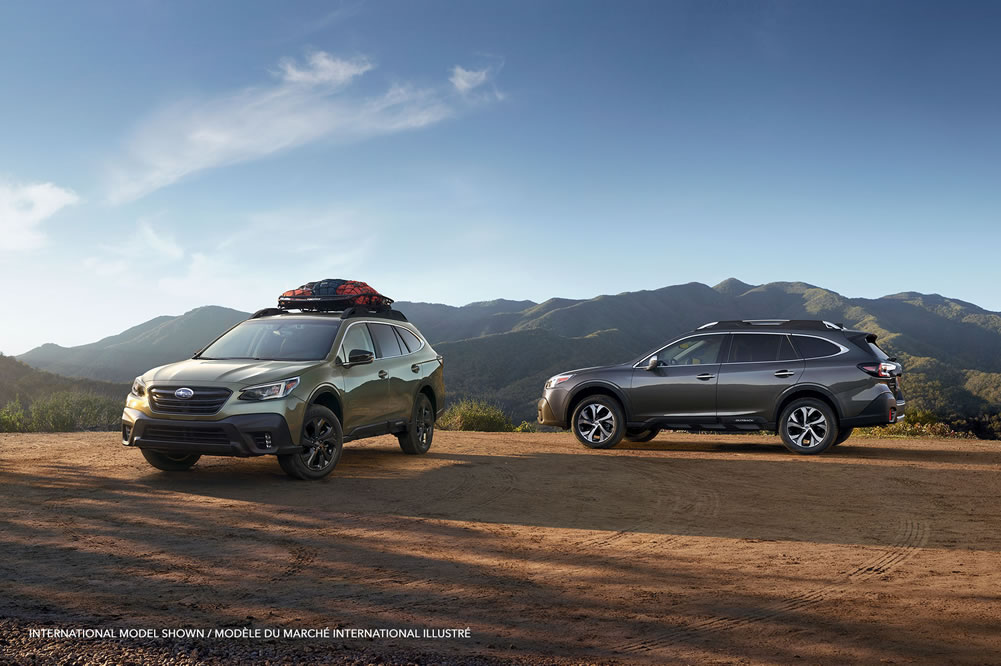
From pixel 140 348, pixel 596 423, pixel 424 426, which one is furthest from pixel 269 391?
pixel 140 348

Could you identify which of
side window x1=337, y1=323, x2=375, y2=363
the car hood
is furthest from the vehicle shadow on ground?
side window x1=337, y1=323, x2=375, y2=363

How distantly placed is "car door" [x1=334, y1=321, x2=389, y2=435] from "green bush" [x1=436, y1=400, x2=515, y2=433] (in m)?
9.25

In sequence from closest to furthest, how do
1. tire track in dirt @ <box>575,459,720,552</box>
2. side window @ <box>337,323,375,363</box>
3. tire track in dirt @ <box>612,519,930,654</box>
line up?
1. tire track in dirt @ <box>612,519,930,654</box>
2. tire track in dirt @ <box>575,459,720,552</box>
3. side window @ <box>337,323,375,363</box>

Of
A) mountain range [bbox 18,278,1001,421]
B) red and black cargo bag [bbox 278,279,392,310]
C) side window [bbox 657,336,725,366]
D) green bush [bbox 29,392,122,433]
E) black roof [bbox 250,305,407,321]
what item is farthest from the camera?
mountain range [bbox 18,278,1001,421]

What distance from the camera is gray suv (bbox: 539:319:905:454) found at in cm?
1227

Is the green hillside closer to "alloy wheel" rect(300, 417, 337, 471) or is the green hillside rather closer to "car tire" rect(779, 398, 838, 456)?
"car tire" rect(779, 398, 838, 456)

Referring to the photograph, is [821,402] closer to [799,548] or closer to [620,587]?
[799,548]

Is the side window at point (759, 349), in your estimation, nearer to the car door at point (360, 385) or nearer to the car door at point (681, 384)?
the car door at point (681, 384)

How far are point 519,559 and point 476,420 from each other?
14.2m

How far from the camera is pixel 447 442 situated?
14.6 m

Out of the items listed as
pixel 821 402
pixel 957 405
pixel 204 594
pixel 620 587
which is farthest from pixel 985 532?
pixel 957 405

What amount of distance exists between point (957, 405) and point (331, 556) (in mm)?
43025

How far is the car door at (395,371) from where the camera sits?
11.2 meters

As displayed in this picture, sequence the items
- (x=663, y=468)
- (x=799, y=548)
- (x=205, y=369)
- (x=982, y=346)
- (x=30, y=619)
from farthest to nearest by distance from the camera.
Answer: (x=982, y=346) → (x=663, y=468) → (x=205, y=369) → (x=799, y=548) → (x=30, y=619)
